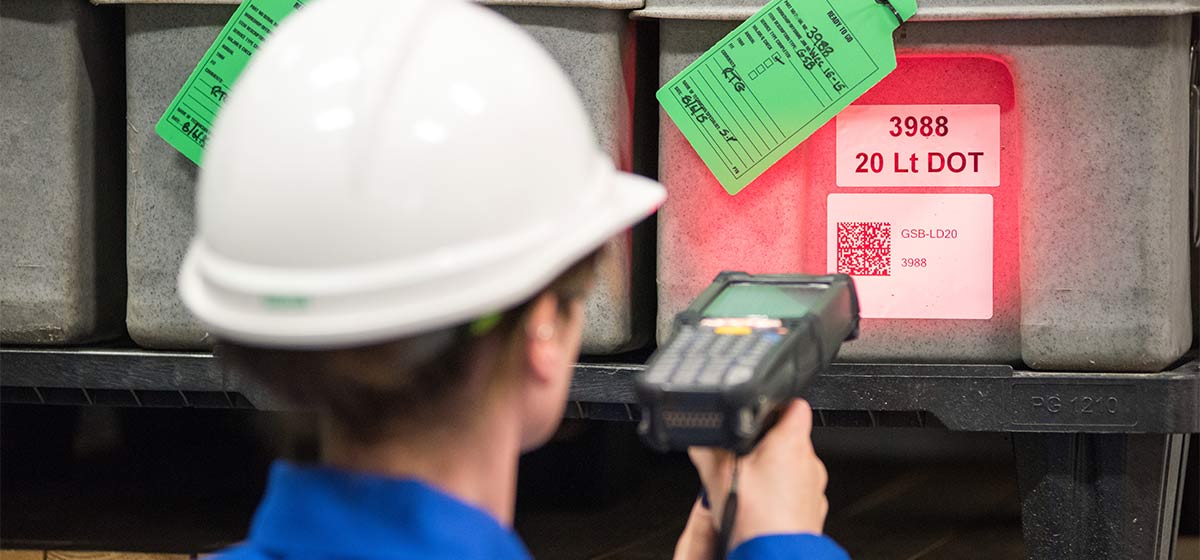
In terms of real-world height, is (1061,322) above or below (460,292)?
below

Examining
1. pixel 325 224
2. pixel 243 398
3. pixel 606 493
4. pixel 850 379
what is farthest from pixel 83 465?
pixel 325 224

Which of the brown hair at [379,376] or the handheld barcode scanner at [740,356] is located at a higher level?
the brown hair at [379,376]

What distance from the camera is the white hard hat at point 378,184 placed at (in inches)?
25.9

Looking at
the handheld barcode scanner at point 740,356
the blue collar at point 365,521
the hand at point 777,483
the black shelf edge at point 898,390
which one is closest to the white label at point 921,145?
the black shelf edge at point 898,390

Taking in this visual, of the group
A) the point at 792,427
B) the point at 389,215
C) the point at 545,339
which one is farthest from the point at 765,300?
the point at 389,215

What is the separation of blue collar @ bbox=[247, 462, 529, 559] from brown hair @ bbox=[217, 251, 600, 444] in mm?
29

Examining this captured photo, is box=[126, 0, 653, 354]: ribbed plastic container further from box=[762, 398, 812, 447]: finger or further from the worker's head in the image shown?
the worker's head

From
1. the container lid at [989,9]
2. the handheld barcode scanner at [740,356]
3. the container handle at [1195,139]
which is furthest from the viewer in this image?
the container handle at [1195,139]

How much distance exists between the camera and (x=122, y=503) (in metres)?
1.98

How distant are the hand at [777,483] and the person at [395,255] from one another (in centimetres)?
17

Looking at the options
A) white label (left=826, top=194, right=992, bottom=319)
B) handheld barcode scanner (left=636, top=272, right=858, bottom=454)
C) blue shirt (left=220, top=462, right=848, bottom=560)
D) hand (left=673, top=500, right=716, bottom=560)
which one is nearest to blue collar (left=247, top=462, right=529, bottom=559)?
blue shirt (left=220, top=462, right=848, bottom=560)

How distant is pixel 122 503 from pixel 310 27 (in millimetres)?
1439

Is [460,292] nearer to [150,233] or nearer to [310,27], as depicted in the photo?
[310,27]

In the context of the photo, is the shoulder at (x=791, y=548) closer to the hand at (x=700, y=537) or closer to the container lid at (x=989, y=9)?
the hand at (x=700, y=537)
